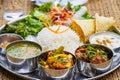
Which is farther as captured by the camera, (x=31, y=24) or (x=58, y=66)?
(x=31, y=24)

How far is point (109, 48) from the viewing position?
62.2 inches

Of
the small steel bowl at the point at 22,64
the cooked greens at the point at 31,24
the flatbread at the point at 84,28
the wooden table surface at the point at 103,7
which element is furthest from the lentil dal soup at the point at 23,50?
the wooden table surface at the point at 103,7

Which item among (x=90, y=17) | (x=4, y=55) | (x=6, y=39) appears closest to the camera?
(x=4, y=55)

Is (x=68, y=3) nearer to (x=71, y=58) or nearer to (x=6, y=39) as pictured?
(x=6, y=39)

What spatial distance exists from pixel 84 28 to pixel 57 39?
0.15 metres

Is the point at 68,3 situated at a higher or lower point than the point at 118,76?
higher

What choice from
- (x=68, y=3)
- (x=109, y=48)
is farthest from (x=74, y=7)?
(x=109, y=48)

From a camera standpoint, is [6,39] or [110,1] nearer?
[6,39]

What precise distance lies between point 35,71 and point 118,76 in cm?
36

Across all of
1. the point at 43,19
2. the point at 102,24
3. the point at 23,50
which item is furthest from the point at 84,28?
the point at 23,50

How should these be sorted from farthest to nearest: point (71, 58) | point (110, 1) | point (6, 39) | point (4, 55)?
1. point (110, 1)
2. point (6, 39)
3. point (4, 55)
4. point (71, 58)

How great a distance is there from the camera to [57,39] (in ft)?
5.89

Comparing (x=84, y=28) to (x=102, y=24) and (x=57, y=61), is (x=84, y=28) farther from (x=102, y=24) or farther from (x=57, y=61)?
(x=57, y=61)

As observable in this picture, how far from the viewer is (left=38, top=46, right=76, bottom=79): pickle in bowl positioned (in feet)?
4.66
